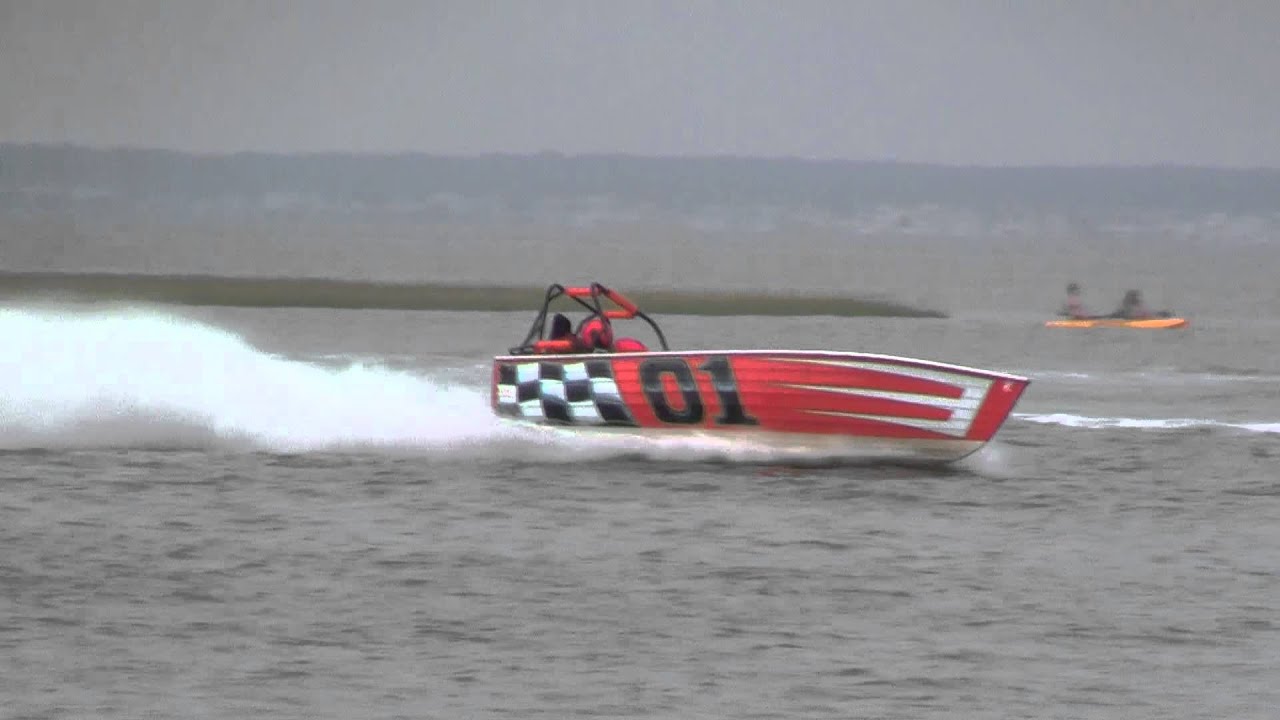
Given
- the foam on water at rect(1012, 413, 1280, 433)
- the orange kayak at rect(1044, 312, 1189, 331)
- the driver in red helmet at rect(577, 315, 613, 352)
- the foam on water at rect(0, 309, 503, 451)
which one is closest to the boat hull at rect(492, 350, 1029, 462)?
the driver in red helmet at rect(577, 315, 613, 352)

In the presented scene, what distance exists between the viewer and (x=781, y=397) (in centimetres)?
1345

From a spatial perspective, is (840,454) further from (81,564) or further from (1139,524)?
(81,564)

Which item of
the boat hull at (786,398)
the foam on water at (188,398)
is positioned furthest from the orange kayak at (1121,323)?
the boat hull at (786,398)

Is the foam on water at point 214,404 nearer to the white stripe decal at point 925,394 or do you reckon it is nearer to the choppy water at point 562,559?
the choppy water at point 562,559

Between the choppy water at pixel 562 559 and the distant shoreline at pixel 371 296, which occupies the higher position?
the distant shoreline at pixel 371 296

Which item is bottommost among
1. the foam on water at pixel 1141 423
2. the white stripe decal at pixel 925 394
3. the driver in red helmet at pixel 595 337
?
the foam on water at pixel 1141 423

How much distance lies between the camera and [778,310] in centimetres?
4056

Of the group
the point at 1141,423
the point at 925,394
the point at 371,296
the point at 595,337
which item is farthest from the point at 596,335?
the point at 371,296

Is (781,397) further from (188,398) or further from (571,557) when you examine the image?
(188,398)

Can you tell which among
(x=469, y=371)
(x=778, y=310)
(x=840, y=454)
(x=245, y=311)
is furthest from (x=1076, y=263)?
(x=840, y=454)

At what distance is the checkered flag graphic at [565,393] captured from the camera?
1383 cm

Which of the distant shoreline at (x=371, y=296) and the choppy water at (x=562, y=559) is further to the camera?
the distant shoreline at (x=371, y=296)

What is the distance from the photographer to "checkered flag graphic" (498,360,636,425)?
544 inches

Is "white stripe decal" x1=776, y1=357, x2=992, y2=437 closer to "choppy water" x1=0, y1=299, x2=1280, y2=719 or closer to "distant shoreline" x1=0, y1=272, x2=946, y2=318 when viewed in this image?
"choppy water" x1=0, y1=299, x2=1280, y2=719
